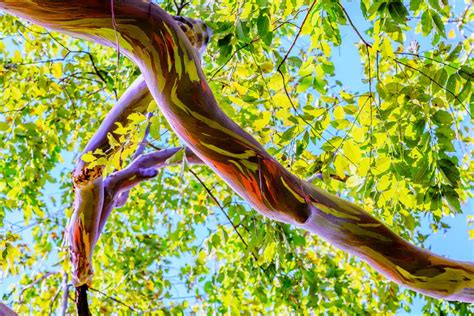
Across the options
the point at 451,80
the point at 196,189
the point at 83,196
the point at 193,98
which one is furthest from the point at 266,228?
the point at 196,189

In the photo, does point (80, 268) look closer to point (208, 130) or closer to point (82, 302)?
point (82, 302)

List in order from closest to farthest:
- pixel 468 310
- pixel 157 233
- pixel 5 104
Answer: pixel 468 310 → pixel 5 104 → pixel 157 233

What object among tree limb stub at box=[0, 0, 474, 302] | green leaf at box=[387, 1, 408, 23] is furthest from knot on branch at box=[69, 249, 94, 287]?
green leaf at box=[387, 1, 408, 23]

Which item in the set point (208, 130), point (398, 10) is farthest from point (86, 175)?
point (398, 10)

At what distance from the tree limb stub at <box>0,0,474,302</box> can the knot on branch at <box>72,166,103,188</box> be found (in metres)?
0.73

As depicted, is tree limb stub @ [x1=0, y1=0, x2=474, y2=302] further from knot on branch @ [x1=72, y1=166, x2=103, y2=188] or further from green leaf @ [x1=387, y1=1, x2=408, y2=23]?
knot on branch @ [x1=72, y1=166, x2=103, y2=188]

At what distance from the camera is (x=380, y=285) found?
10.5ft

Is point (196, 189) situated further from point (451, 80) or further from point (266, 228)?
point (451, 80)

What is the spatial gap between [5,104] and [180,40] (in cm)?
215

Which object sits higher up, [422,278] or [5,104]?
[5,104]

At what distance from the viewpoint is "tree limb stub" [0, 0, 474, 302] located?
99cm

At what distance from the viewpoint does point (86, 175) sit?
174cm

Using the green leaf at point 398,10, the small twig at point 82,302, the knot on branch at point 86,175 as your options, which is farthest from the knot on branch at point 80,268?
the green leaf at point 398,10

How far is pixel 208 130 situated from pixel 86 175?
0.83m
